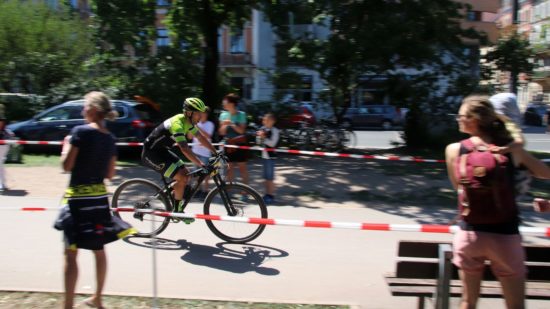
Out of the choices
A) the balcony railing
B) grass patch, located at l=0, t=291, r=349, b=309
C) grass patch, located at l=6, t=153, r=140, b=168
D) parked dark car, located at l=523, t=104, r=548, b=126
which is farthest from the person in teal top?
the balcony railing

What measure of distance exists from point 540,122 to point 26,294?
36.8 meters

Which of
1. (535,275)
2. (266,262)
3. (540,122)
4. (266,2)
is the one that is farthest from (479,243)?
(540,122)

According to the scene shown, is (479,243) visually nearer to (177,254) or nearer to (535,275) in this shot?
(535,275)

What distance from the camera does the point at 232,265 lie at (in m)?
5.59

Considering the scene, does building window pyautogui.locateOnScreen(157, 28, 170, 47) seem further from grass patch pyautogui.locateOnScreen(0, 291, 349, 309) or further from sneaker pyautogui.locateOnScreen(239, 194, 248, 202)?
grass patch pyautogui.locateOnScreen(0, 291, 349, 309)

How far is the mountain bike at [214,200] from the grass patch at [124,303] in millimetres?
1634

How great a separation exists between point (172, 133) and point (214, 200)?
925mm

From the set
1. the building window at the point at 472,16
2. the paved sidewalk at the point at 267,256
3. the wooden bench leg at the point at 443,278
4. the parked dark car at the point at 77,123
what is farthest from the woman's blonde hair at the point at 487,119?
the building window at the point at 472,16

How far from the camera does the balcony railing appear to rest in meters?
43.1

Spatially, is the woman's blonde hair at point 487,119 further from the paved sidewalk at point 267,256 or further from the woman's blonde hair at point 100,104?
the woman's blonde hair at point 100,104

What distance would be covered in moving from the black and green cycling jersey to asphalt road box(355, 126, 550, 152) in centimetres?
1268

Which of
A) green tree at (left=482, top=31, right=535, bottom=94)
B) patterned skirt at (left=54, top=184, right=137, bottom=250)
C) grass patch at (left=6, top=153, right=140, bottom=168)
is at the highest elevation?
green tree at (left=482, top=31, right=535, bottom=94)

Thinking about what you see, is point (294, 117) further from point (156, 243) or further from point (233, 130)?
point (156, 243)

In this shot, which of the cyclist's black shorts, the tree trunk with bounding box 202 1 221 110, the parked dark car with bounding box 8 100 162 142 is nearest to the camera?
the cyclist's black shorts
